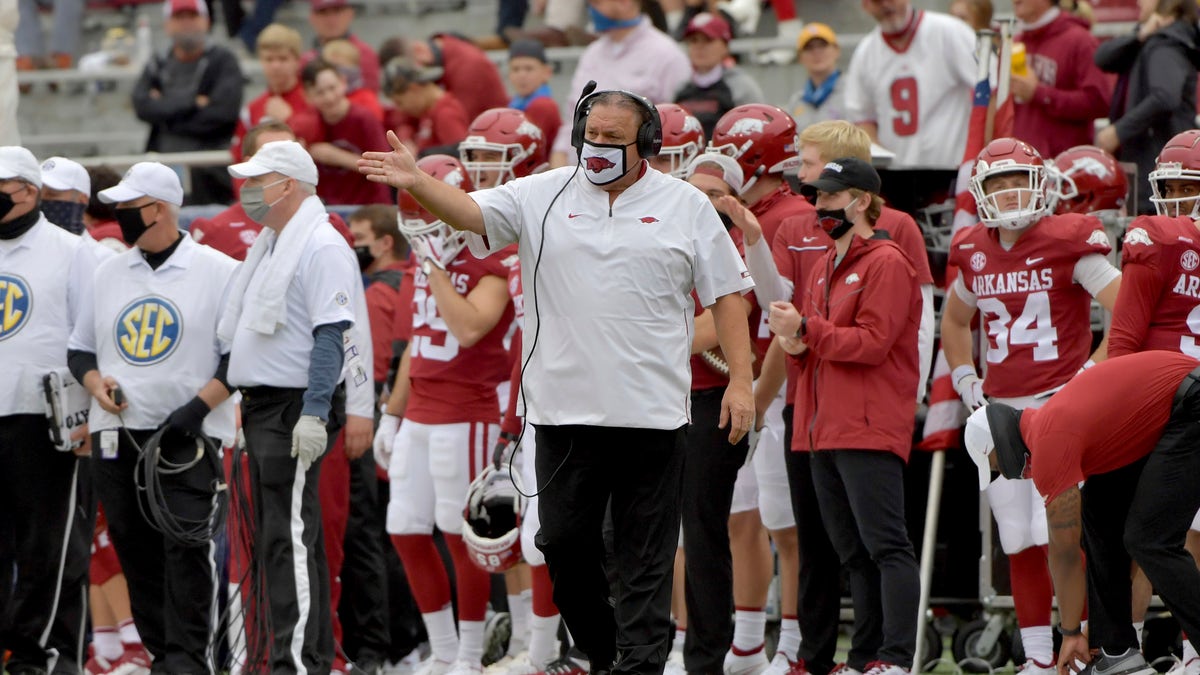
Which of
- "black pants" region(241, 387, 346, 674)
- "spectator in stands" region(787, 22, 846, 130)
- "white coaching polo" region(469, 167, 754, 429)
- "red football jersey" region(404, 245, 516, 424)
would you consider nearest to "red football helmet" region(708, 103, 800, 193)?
"red football jersey" region(404, 245, 516, 424)

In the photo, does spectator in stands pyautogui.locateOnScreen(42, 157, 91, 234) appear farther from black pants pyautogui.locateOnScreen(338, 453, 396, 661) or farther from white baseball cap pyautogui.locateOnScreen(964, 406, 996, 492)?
white baseball cap pyautogui.locateOnScreen(964, 406, 996, 492)

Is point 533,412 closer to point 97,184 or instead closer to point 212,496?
point 212,496

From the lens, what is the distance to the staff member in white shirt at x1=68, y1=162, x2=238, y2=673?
7504 millimetres

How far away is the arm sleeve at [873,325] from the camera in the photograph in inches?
267

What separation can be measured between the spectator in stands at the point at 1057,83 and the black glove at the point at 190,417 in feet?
14.7

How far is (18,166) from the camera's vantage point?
8.05 meters

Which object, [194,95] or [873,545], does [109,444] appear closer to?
[873,545]

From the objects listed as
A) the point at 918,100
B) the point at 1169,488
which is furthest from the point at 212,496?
the point at 918,100

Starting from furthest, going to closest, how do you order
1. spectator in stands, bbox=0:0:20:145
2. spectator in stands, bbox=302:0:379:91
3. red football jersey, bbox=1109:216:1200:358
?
spectator in stands, bbox=302:0:379:91
spectator in stands, bbox=0:0:20:145
red football jersey, bbox=1109:216:1200:358

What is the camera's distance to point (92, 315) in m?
7.80

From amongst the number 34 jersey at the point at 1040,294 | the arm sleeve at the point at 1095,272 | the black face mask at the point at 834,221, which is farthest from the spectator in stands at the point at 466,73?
the arm sleeve at the point at 1095,272

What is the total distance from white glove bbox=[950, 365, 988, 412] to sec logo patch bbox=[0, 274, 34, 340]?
3.96 metres

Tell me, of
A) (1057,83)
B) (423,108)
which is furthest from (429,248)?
(423,108)

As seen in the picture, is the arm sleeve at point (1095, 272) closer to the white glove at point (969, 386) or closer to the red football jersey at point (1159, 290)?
the red football jersey at point (1159, 290)
